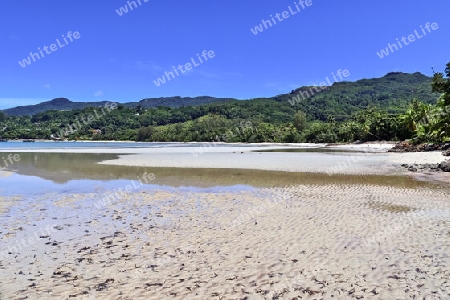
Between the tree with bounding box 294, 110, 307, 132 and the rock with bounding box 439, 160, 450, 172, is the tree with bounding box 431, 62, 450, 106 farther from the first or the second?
the tree with bounding box 294, 110, 307, 132

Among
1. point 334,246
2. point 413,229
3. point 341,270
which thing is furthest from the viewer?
point 413,229

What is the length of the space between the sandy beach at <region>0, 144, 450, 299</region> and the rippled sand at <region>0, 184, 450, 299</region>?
0.03 metres

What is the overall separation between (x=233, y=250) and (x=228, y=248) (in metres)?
0.22

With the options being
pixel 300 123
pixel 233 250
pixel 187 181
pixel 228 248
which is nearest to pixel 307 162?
pixel 187 181

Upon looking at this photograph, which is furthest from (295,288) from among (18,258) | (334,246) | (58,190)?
(58,190)

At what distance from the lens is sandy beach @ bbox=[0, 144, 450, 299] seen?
7.01 meters

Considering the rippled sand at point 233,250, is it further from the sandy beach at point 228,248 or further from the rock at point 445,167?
the rock at point 445,167

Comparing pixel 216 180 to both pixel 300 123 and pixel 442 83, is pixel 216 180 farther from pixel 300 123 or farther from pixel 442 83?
pixel 300 123

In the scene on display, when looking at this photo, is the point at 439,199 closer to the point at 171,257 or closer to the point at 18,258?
the point at 171,257

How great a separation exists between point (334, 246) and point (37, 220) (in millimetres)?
10459

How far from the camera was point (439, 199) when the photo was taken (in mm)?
15938

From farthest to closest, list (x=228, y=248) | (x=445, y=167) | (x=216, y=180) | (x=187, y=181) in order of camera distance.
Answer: (x=445, y=167) < (x=216, y=180) < (x=187, y=181) < (x=228, y=248)

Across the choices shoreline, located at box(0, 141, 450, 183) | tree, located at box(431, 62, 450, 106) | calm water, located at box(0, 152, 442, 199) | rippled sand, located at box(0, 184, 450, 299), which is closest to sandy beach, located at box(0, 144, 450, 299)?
rippled sand, located at box(0, 184, 450, 299)

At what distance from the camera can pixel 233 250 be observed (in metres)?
9.38
